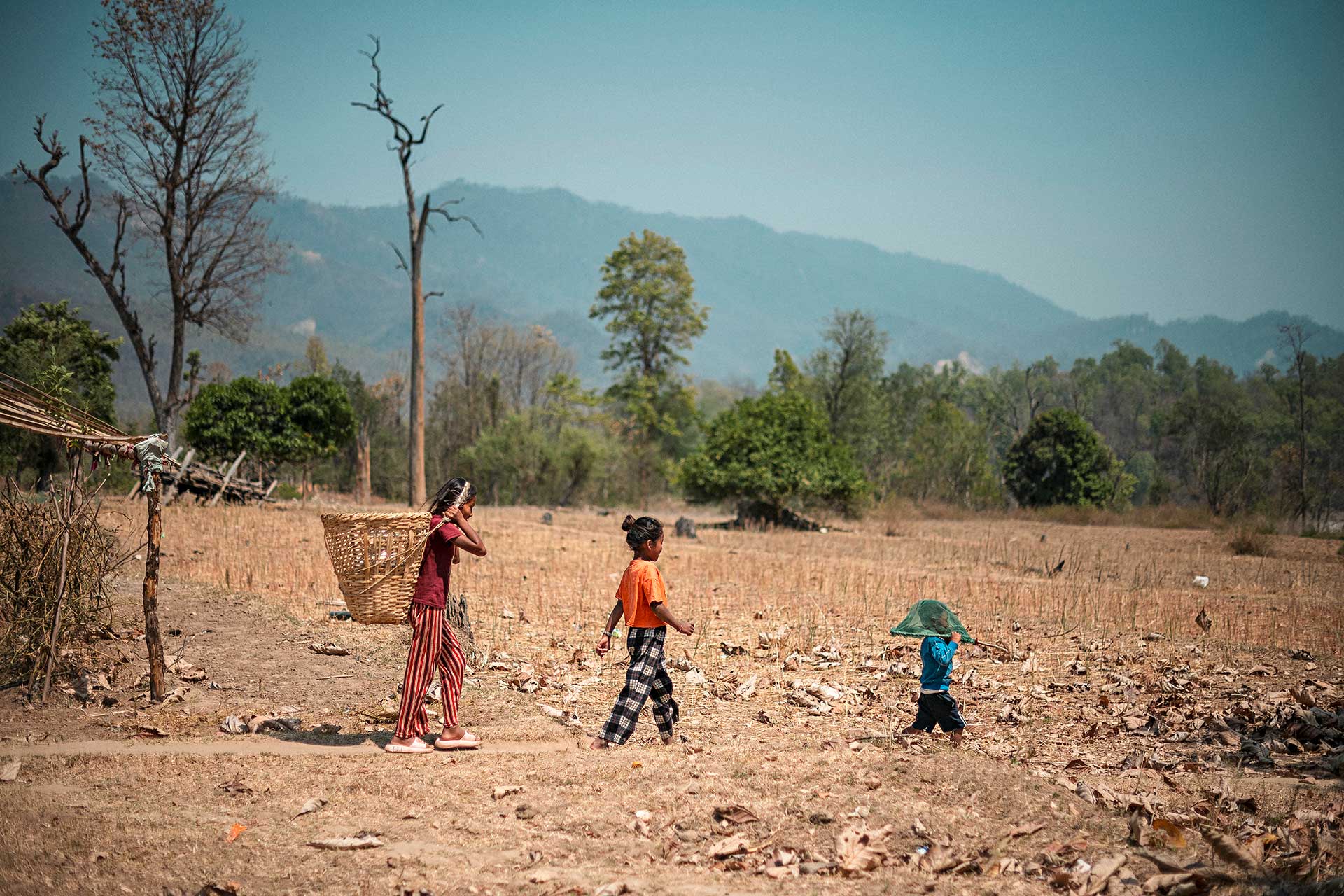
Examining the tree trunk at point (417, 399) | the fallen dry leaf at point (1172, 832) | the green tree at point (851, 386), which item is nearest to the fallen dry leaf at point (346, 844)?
the fallen dry leaf at point (1172, 832)

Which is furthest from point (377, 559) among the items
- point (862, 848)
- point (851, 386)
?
point (851, 386)

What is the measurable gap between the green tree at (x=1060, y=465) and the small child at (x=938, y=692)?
3693 centimetres

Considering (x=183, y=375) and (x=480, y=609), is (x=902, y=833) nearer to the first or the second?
(x=480, y=609)

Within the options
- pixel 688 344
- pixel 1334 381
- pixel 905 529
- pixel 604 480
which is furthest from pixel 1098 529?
pixel 1334 381

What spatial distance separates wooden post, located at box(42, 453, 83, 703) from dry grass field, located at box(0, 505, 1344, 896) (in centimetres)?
33

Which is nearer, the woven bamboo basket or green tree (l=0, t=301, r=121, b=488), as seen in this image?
the woven bamboo basket

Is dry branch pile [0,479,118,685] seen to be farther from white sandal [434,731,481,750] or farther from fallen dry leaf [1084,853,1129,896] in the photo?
fallen dry leaf [1084,853,1129,896]

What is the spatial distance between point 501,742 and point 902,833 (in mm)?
3437

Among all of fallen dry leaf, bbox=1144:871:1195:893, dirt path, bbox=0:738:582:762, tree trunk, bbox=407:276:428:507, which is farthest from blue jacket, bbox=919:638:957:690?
tree trunk, bbox=407:276:428:507

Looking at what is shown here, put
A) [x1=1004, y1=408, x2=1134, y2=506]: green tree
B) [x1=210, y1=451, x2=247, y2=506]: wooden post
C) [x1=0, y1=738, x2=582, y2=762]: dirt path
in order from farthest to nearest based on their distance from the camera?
[x1=1004, y1=408, x2=1134, y2=506]: green tree < [x1=210, y1=451, x2=247, y2=506]: wooden post < [x1=0, y1=738, x2=582, y2=762]: dirt path

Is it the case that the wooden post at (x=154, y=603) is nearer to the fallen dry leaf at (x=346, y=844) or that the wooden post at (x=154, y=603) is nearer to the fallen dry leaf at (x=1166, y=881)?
the fallen dry leaf at (x=346, y=844)

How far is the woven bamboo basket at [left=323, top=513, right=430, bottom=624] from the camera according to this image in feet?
24.9

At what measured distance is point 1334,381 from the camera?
3088 inches

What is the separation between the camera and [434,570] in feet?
23.0
